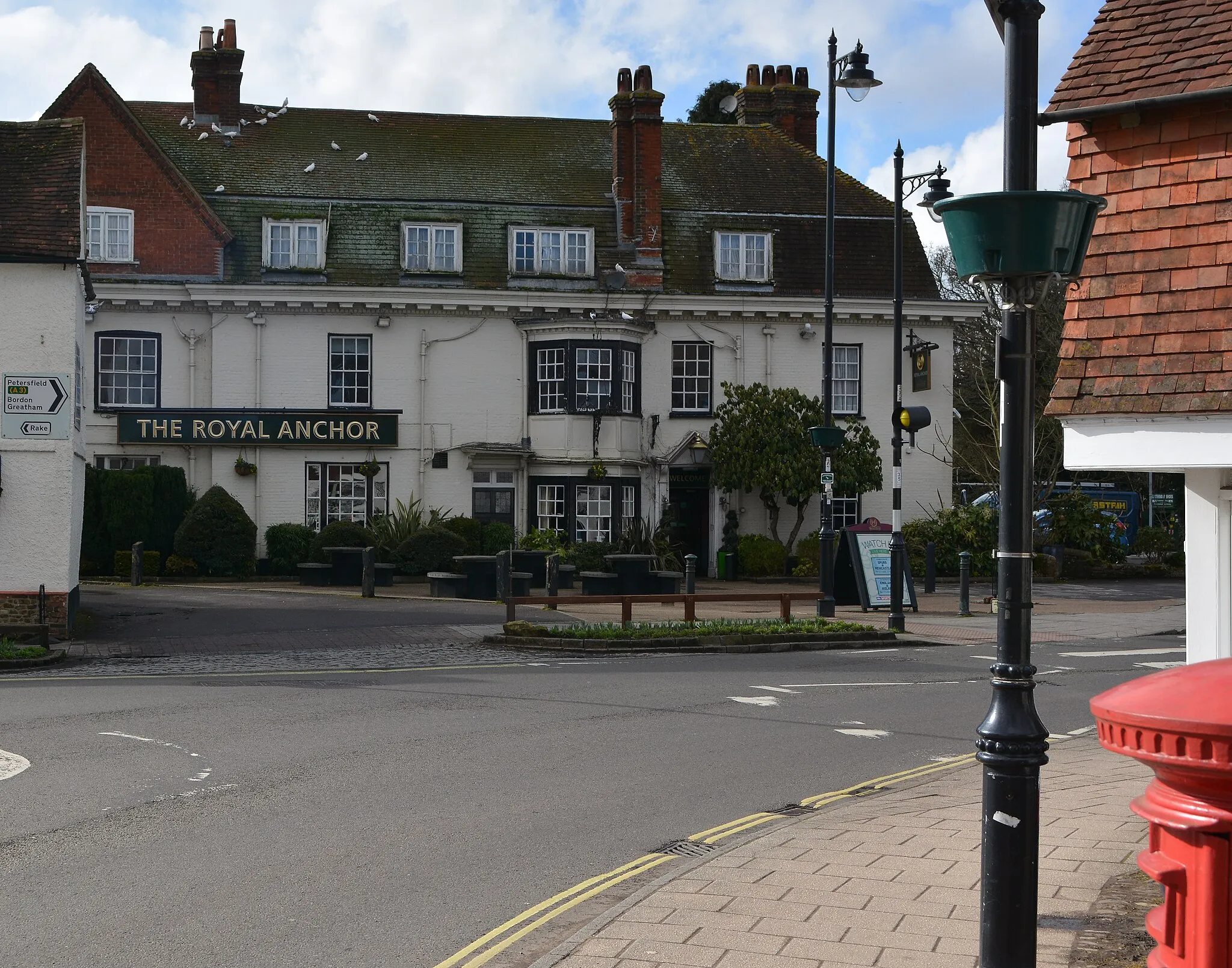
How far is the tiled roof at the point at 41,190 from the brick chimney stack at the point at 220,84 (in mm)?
14104

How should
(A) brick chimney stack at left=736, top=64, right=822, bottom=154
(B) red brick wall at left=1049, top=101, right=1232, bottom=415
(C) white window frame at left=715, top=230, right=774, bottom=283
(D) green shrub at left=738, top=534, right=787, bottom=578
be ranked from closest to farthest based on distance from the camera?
1. (B) red brick wall at left=1049, top=101, right=1232, bottom=415
2. (D) green shrub at left=738, top=534, right=787, bottom=578
3. (C) white window frame at left=715, top=230, right=774, bottom=283
4. (A) brick chimney stack at left=736, top=64, right=822, bottom=154

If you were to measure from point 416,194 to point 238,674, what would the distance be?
1981 cm

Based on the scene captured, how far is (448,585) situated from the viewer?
26.8m

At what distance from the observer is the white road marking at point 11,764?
9.94 m

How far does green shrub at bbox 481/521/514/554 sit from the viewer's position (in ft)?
104

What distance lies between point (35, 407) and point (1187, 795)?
745 inches

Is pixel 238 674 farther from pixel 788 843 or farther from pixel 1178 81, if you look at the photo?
pixel 1178 81

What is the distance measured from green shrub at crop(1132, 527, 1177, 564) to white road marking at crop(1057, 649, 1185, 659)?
1742cm

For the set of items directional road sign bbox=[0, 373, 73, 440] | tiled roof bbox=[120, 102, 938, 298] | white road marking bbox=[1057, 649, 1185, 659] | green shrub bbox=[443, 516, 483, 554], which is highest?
tiled roof bbox=[120, 102, 938, 298]

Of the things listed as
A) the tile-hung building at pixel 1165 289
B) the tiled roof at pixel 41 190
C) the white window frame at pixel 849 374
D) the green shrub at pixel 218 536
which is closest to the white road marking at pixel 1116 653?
the tile-hung building at pixel 1165 289

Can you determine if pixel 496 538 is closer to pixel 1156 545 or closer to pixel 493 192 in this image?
pixel 493 192

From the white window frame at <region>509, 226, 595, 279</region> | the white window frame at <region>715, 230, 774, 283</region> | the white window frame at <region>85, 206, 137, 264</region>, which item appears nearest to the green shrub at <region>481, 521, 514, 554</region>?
the white window frame at <region>509, 226, 595, 279</region>

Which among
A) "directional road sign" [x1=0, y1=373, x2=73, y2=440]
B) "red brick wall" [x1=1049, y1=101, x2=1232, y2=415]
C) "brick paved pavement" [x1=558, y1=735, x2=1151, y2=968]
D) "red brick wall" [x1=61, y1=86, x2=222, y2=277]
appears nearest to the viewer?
"brick paved pavement" [x1=558, y1=735, x2=1151, y2=968]

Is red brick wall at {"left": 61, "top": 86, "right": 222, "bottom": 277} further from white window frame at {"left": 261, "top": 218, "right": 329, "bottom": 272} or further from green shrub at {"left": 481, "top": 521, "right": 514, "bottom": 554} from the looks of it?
green shrub at {"left": 481, "top": 521, "right": 514, "bottom": 554}
